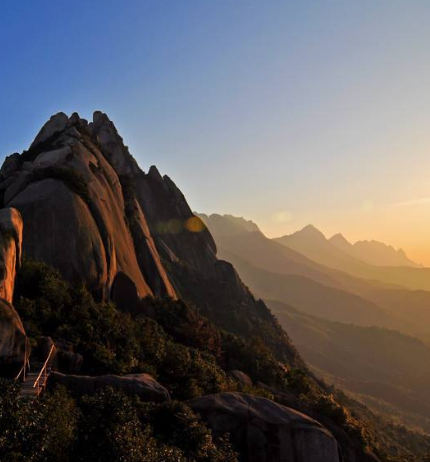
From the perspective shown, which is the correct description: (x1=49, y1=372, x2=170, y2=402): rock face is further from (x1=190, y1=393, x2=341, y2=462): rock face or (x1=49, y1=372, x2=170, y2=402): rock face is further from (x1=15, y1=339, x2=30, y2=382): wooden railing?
(x1=190, y1=393, x2=341, y2=462): rock face

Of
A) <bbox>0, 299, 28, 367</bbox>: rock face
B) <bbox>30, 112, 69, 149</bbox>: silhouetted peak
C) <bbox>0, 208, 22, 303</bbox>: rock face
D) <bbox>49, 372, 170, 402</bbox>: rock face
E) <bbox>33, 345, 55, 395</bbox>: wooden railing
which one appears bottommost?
<bbox>49, 372, 170, 402</bbox>: rock face

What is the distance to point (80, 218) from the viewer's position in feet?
107

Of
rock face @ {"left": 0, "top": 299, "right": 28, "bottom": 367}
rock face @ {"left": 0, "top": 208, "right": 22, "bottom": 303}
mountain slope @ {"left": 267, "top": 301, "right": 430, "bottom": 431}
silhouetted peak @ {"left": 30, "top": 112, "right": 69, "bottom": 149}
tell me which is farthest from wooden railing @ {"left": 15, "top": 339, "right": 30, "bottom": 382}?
mountain slope @ {"left": 267, "top": 301, "right": 430, "bottom": 431}

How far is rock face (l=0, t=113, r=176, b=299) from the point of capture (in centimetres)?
3056

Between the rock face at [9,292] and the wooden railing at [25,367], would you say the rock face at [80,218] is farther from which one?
the wooden railing at [25,367]

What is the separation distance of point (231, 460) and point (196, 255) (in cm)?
7439

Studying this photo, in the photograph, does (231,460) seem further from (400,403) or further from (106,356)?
(400,403)

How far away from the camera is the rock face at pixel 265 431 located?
64.9 ft

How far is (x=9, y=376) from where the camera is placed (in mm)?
17125

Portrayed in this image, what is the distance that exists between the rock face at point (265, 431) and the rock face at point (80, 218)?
14547mm

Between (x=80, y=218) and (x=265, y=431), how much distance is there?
2041cm

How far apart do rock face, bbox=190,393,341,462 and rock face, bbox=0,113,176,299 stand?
14.5 meters

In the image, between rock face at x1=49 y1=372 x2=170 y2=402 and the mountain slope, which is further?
the mountain slope

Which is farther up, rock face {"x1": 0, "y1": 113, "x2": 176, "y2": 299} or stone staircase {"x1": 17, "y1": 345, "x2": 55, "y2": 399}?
rock face {"x1": 0, "y1": 113, "x2": 176, "y2": 299}
